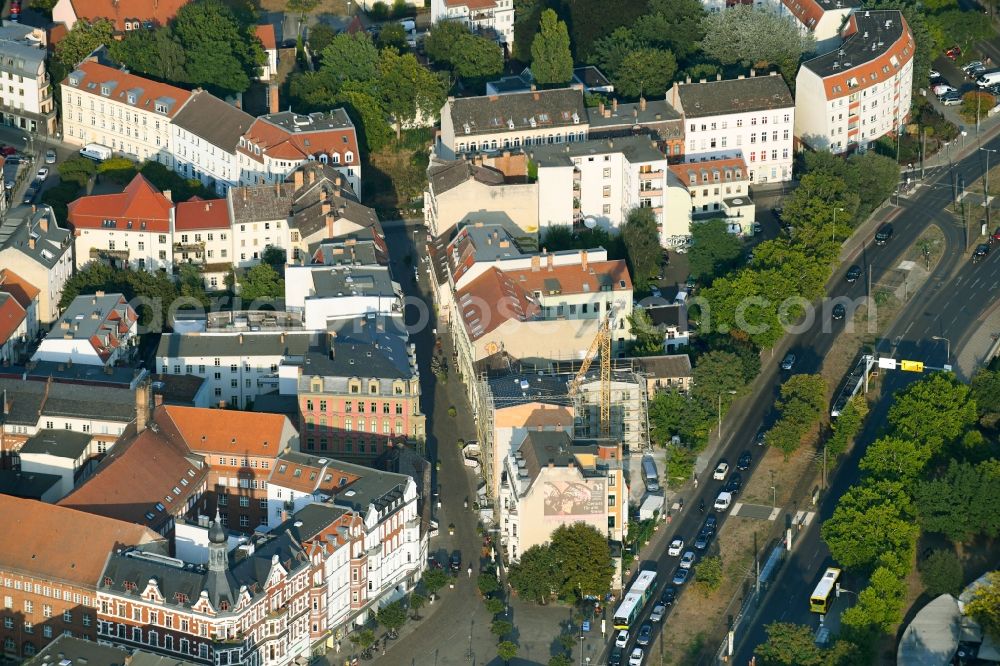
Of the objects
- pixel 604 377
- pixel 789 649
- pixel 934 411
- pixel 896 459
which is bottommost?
pixel 789 649

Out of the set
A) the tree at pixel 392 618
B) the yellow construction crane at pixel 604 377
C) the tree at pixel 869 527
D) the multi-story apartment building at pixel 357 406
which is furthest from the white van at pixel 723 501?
the tree at pixel 392 618

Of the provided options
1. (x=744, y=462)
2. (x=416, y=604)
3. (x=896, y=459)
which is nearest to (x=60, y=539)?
(x=416, y=604)

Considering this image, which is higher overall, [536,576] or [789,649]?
[536,576]

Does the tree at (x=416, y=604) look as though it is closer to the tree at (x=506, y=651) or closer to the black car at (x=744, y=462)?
the tree at (x=506, y=651)

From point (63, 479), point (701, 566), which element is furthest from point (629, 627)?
point (63, 479)

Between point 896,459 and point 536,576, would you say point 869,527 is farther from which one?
point 536,576

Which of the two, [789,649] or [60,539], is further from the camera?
[60,539]

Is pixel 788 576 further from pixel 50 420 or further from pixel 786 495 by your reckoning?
pixel 50 420
